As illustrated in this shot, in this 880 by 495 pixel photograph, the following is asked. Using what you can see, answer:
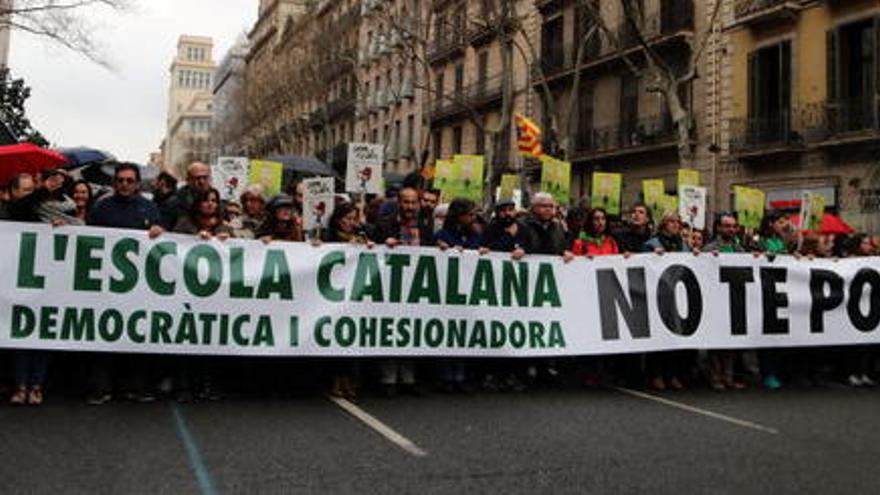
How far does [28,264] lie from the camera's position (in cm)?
652

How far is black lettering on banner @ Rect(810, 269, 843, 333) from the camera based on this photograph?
340 inches

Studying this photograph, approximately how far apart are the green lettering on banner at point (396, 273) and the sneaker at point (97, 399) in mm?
2353

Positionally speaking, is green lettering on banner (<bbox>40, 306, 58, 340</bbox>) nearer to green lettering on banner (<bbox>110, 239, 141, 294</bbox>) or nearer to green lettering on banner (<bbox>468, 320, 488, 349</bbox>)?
green lettering on banner (<bbox>110, 239, 141, 294</bbox>)

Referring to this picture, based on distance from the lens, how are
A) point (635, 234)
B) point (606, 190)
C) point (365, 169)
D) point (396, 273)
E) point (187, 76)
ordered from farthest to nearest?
point (187, 76)
point (606, 190)
point (365, 169)
point (635, 234)
point (396, 273)

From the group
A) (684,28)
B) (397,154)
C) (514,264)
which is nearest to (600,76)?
(684,28)

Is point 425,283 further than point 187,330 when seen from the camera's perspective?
Yes

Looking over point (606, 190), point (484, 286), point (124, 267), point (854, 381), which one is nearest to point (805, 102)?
point (606, 190)

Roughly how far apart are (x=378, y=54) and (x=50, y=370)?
44.6m

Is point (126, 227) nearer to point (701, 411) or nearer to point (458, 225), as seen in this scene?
point (458, 225)

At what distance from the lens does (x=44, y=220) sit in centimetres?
677

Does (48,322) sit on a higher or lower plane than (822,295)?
lower

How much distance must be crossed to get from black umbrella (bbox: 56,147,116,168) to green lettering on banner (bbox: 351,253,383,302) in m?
9.83

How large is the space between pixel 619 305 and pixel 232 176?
779cm

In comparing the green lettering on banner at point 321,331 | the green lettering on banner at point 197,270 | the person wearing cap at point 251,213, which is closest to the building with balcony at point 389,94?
the person wearing cap at point 251,213
